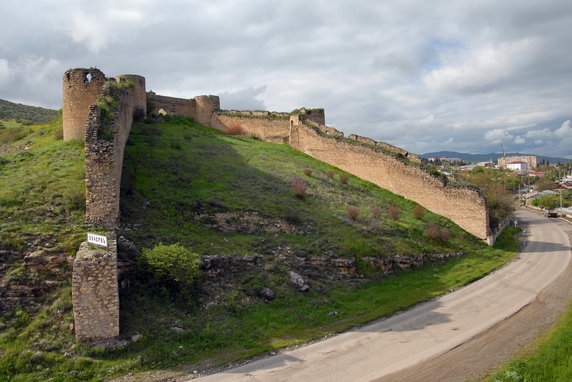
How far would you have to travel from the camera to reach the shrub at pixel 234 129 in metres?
38.2

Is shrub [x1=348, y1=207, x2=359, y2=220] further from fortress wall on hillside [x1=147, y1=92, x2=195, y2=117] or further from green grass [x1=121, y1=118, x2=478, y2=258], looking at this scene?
fortress wall on hillside [x1=147, y1=92, x2=195, y2=117]

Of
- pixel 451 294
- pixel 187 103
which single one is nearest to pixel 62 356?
pixel 451 294

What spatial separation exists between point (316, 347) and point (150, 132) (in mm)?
19583

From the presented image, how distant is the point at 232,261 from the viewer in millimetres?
14039

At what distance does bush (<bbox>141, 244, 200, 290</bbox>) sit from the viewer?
466 inches

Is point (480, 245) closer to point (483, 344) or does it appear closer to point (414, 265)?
point (414, 265)

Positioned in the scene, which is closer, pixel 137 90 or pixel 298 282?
pixel 298 282

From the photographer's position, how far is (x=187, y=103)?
3938 cm

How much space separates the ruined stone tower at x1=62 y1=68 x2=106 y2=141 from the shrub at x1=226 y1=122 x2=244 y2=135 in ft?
64.4

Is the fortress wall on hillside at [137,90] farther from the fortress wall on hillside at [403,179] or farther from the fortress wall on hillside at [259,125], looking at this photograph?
the fortress wall on hillside at [403,179]

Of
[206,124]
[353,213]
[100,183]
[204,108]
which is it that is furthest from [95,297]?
[204,108]

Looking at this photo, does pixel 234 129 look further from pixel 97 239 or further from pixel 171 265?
pixel 97 239

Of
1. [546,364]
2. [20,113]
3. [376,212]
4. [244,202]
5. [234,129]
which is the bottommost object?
[546,364]

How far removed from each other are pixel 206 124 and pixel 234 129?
3530 mm
